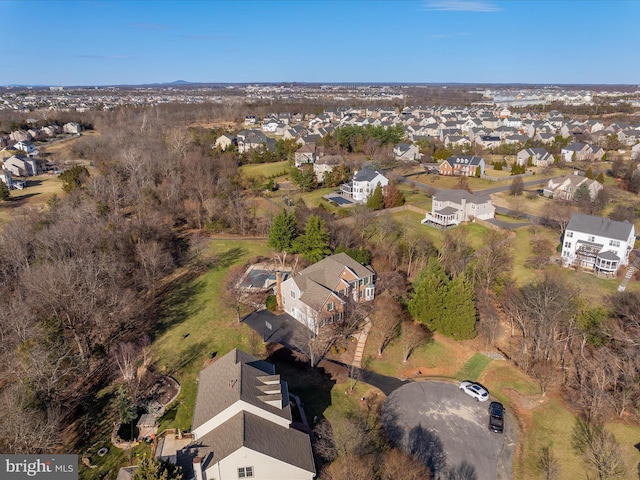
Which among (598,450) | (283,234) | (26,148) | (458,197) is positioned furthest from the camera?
(26,148)

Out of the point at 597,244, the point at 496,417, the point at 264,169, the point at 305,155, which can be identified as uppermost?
the point at 305,155

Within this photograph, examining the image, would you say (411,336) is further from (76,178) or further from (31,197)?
(31,197)

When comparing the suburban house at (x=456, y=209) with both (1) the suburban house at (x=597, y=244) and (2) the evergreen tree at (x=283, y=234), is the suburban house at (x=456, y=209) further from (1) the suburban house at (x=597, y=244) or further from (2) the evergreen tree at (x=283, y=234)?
(2) the evergreen tree at (x=283, y=234)

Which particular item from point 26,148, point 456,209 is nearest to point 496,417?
point 456,209

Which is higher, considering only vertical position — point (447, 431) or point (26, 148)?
point (26, 148)

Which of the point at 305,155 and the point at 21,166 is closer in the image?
the point at 21,166

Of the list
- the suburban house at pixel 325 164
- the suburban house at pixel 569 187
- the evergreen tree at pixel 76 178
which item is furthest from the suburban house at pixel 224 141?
the suburban house at pixel 569 187

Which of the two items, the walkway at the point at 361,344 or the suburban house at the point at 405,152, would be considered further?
the suburban house at the point at 405,152
